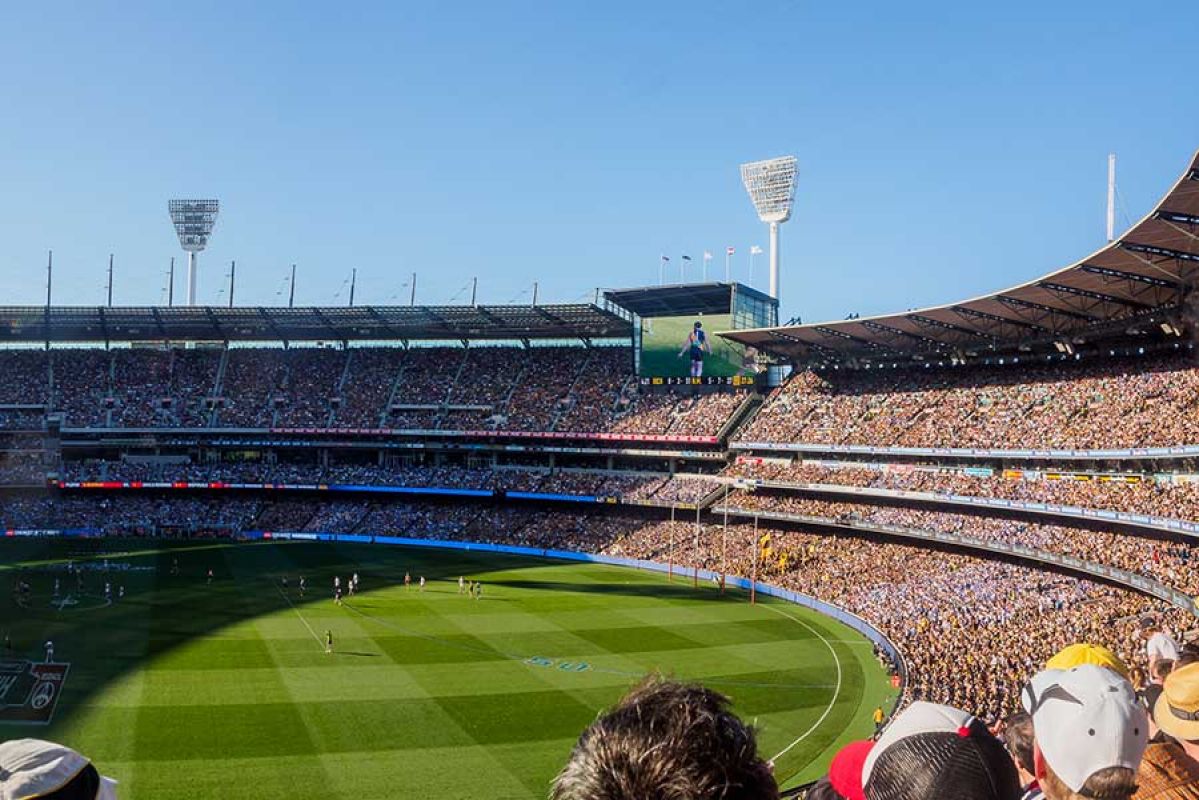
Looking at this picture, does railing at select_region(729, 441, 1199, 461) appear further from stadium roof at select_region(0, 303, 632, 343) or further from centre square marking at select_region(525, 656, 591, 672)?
centre square marking at select_region(525, 656, 591, 672)

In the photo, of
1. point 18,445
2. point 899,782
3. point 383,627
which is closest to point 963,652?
point 383,627

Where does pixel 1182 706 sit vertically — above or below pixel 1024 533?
above

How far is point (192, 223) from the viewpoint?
99.3 metres

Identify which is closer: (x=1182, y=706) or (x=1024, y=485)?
(x=1182, y=706)

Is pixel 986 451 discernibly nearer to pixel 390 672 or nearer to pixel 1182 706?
pixel 390 672

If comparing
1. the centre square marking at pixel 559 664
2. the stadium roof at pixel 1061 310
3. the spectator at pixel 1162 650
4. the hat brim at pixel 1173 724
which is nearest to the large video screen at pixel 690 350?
the stadium roof at pixel 1061 310

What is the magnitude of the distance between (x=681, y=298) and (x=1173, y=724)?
72.4 metres

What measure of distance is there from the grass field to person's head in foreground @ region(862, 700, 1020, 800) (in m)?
21.4

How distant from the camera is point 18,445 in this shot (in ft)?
253

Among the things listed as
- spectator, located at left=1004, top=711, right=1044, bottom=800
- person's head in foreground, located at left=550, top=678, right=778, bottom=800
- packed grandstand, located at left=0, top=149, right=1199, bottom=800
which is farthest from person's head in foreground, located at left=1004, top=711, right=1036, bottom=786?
packed grandstand, located at left=0, top=149, right=1199, bottom=800

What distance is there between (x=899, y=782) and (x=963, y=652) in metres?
31.4

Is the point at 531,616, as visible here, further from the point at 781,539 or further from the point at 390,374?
the point at 390,374

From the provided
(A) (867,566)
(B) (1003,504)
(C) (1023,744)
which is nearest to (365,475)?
(A) (867,566)

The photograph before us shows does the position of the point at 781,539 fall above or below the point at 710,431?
below
